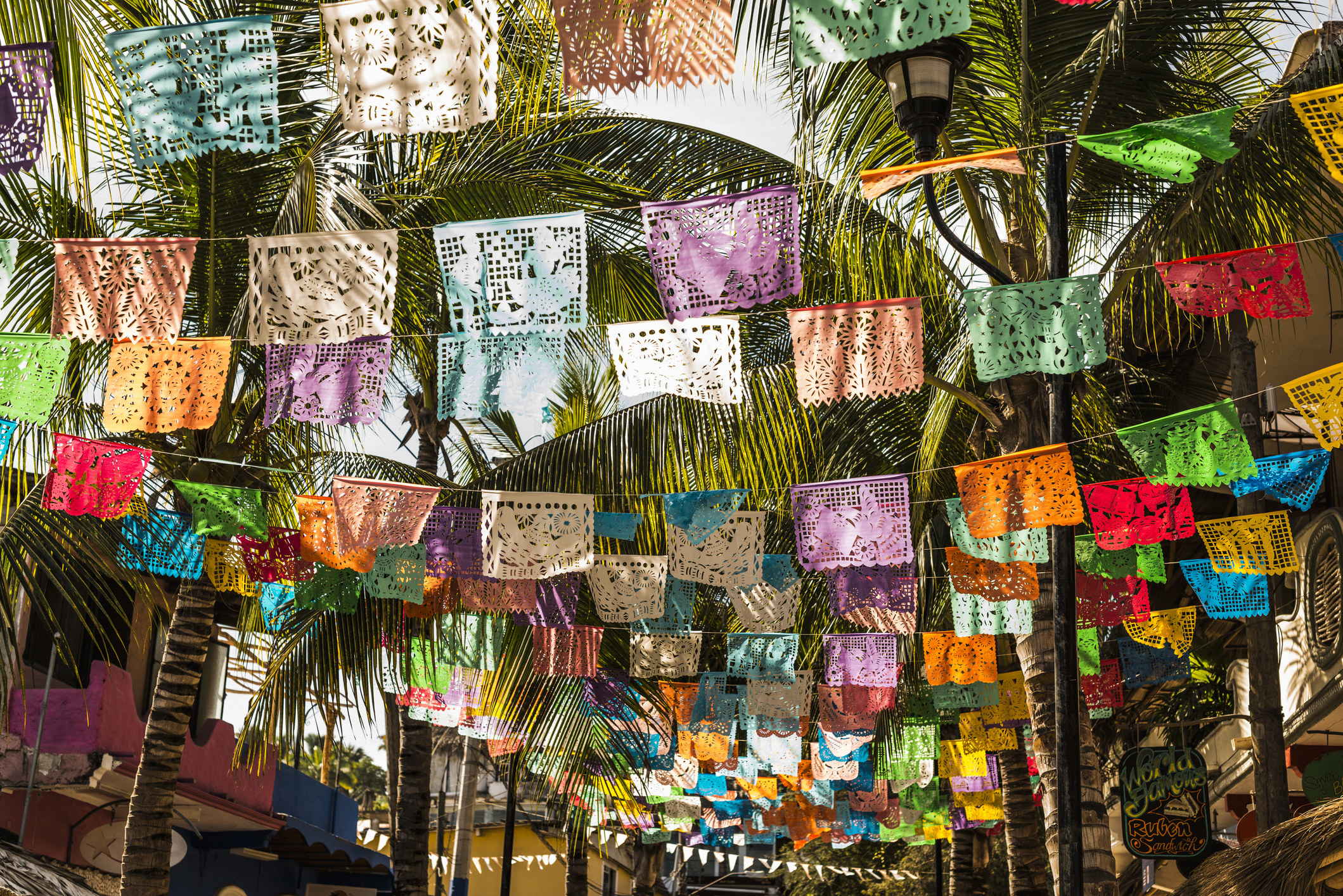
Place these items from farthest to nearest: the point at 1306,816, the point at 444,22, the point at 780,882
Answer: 1. the point at 780,882
2. the point at 1306,816
3. the point at 444,22

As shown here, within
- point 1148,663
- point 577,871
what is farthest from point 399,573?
point 577,871

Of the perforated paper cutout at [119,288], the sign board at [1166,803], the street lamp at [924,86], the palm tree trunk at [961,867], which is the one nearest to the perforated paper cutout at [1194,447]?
the street lamp at [924,86]

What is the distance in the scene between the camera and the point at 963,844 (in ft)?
76.2

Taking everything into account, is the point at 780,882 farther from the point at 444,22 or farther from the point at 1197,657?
the point at 444,22

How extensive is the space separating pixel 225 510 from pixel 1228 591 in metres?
8.56

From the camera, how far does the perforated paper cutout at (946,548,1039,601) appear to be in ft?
33.7

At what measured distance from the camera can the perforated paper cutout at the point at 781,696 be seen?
14.3 m

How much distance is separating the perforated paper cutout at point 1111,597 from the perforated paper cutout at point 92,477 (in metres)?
8.42

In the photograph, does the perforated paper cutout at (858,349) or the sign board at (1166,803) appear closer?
the perforated paper cutout at (858,349)

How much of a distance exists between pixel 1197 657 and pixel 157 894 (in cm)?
1631

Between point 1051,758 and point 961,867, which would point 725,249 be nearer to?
point 1051,758

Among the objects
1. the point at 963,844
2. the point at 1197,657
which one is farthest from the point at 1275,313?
the point at 963,844

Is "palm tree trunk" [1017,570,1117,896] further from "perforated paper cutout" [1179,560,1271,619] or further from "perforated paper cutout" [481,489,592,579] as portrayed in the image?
"perforated paper cutout" [481,489,592,579]

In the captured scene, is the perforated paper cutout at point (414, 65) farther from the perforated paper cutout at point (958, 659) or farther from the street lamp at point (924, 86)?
the perforated paper cutout at point (958, 659)
